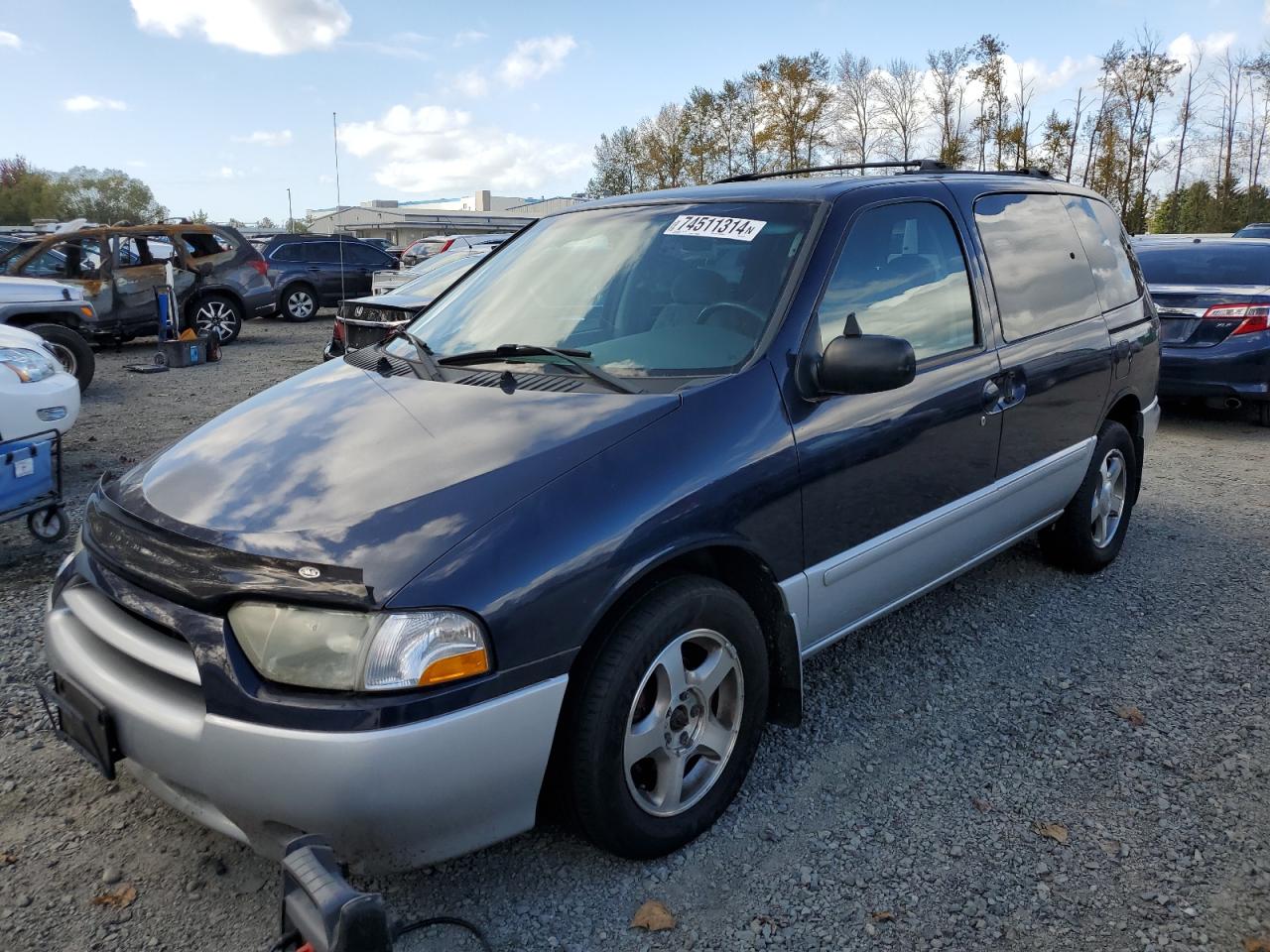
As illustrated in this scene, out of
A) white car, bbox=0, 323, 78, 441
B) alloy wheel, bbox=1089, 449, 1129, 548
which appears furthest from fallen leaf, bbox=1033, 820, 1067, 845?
white car, bbox=0, 323, 78, 441

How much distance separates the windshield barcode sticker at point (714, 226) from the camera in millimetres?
3189

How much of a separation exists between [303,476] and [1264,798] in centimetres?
295

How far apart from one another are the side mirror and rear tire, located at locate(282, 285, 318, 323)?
17.8m

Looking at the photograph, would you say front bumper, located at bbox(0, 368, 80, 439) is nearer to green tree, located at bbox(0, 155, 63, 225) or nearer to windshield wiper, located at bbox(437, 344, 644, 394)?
windshield wiper, located at bbox(437, 344, 644, 394)

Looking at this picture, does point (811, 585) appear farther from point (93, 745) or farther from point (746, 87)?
point (746, 87)

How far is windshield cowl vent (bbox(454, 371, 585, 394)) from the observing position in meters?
2.80

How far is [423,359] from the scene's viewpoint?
323 cm

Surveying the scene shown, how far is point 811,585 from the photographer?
291 cm

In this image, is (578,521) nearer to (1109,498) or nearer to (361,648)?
(361,648)

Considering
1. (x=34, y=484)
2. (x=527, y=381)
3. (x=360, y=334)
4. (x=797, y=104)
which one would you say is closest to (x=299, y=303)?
(x=360, y=334)

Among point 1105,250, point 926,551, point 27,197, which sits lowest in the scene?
point 926,551

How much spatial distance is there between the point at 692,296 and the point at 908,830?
5.73 feet

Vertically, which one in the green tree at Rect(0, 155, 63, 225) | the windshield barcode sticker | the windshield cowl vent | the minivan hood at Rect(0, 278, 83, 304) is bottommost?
the windshield cowl vent

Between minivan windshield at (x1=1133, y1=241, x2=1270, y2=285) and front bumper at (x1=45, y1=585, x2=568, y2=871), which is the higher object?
minivan windshield at (x1=1133, y1=241, x2=1270, y2=285)
